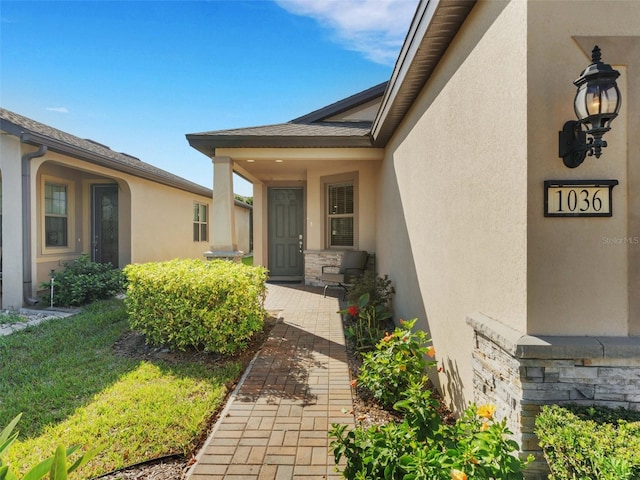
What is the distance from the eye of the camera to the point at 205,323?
386cm

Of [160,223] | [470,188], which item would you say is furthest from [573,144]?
[160,223]

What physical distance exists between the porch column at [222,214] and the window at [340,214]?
9.83ft

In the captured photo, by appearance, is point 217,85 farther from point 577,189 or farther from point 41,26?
point 577,189

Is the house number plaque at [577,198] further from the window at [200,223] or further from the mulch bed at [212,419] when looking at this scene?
the window at [200,223]

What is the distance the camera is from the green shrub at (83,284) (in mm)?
6391

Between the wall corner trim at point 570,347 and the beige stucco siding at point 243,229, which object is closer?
the wall corner trim at point 570,347

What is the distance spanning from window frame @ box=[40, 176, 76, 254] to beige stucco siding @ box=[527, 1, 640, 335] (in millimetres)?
9131

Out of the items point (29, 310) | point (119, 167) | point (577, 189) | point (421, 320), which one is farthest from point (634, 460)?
point (119, 167)

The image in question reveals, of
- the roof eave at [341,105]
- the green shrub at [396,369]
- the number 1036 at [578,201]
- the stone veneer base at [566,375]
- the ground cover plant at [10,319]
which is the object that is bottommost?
the ground cover plant at [10,319]

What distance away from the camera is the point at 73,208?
8.30 metres

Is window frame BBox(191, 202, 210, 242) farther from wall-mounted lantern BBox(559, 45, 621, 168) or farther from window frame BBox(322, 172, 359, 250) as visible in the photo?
wall-mounted lantern BBox(559, 45, 621, 168)

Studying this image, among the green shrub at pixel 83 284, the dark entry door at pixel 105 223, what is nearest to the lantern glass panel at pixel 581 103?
the green shrub at pixel 83 284

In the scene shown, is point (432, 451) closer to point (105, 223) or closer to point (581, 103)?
point (581, 103)

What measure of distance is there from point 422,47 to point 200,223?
11.7 m
